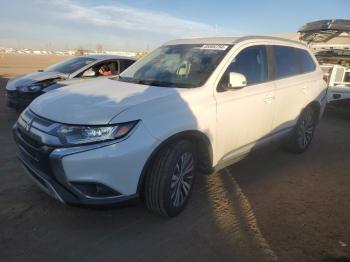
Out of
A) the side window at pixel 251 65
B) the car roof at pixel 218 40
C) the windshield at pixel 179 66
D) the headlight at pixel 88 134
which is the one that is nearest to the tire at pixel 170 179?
the headlight at pixel 88 134

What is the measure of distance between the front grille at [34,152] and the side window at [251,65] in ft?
6.70

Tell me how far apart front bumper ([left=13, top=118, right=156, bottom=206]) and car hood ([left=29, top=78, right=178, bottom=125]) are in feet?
0.85

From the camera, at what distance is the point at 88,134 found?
3125mm

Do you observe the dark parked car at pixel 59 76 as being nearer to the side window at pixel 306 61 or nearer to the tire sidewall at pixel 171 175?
the side window at pixel 306 61

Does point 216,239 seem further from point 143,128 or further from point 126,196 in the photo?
point 143,128

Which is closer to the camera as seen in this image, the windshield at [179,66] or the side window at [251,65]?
the windshield at [179,66]

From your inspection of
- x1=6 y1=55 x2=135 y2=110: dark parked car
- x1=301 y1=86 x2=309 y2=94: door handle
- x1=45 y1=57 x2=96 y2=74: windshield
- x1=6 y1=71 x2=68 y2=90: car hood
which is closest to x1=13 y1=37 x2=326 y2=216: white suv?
x1=301 y1=86 x2=309 y2=94: door handle

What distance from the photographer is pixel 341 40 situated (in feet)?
40.5

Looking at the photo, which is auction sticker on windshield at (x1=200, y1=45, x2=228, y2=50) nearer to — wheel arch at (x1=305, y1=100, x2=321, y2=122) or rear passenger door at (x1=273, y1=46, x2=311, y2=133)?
rear passenger door at (x1=273, y1=46, x2=311, y2=133)

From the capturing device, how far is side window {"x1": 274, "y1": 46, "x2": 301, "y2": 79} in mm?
5135

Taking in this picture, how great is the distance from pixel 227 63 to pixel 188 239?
2027 mm

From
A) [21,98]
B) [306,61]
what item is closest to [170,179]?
[306,61]

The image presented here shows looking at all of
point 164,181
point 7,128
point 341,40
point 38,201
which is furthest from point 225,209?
point 341,40

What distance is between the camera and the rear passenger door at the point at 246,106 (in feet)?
13.3
